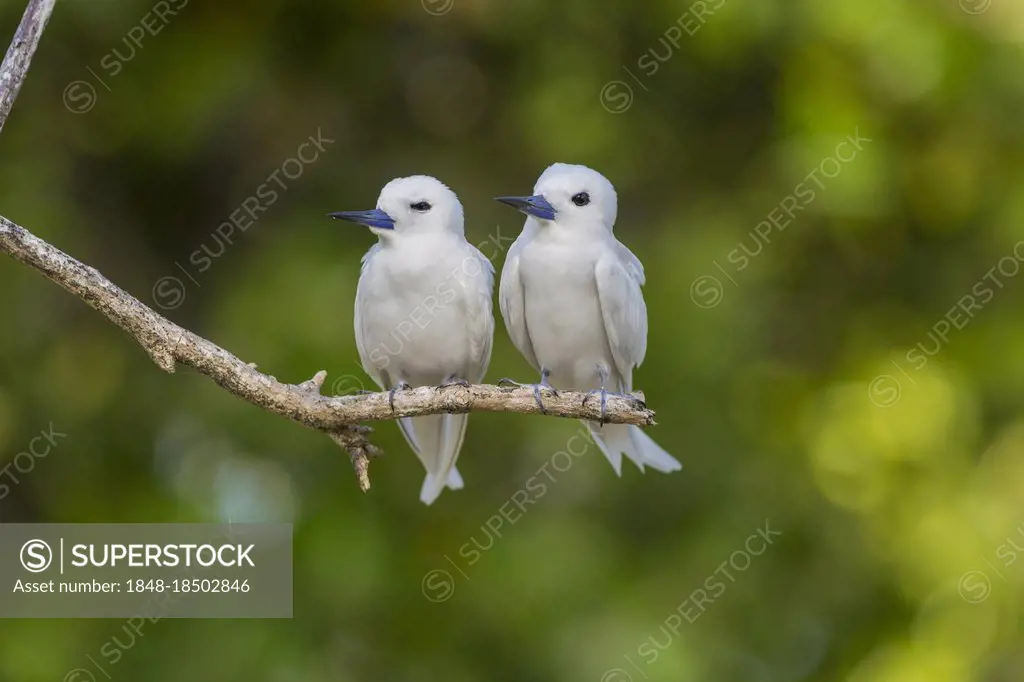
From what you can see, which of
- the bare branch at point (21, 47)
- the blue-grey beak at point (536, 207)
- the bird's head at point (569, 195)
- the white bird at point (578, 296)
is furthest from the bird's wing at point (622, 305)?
the bare branch at point (21, 47)

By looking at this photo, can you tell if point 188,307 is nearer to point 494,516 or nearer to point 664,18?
point 494,516

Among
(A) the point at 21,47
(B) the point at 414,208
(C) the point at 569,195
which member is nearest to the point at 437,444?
(B) the point at 414,208

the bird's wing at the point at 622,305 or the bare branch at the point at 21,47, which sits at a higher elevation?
the bare branch at the point at 21,47

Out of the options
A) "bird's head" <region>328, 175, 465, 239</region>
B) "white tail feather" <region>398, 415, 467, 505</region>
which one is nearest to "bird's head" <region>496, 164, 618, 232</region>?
"bird's head" <region>328, 175, 465, 239</region>

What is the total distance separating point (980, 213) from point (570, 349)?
19.6 feet

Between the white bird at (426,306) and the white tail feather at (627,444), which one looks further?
the white tail feather at (627,444)

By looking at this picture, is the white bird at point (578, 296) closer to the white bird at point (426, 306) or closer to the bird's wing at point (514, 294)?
the bird's wing at point (514, 294)

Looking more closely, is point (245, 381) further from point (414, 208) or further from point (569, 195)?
point (569, 195)

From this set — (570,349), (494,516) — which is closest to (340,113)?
(494,516)

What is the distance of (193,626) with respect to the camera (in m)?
9.95

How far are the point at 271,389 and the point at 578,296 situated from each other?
135cm

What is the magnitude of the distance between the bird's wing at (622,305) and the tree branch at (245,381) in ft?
2.52

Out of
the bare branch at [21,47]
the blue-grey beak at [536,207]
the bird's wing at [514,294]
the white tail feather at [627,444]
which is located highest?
the bare branch at [21,47]

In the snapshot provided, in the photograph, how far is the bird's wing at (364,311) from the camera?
5.38 m
